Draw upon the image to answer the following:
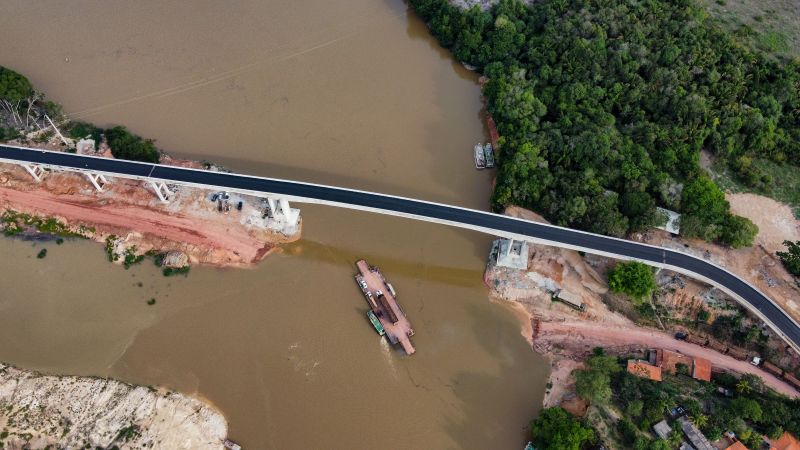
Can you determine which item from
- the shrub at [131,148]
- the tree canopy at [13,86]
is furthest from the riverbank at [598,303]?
the tree canopy at [13,86]

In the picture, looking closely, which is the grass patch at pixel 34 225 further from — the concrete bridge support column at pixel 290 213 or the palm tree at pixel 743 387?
the palm tree at pixel 743 387

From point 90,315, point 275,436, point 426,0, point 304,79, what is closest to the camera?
point 275,436

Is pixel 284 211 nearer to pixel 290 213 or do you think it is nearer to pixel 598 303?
pixel 290 213

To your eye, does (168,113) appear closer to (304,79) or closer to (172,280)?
(304,79)

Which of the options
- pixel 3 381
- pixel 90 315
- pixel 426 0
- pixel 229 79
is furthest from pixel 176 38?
pixel 3 381

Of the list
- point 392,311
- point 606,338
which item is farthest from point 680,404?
point 392,311

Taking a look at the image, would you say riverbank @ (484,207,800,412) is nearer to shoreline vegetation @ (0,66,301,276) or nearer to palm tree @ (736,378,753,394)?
palm tree @ (736,378,753,394)
